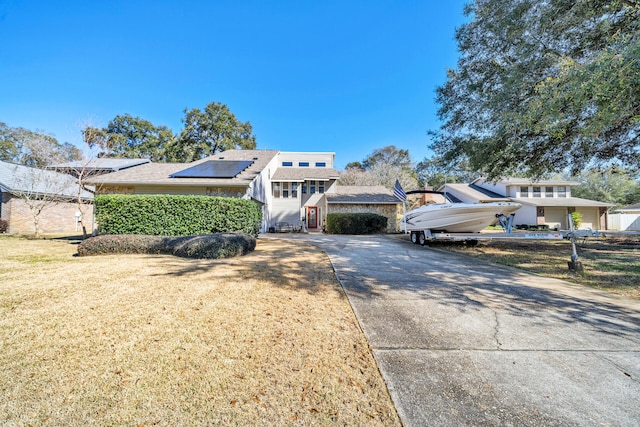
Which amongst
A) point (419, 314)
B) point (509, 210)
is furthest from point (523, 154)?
point (419, 314)

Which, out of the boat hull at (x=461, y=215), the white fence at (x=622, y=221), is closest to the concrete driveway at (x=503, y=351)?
the boat hull at (x=461, y=215)

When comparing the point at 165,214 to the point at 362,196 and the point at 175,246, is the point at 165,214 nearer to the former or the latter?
the point at 175,246

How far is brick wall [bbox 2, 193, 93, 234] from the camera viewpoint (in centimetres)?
1518

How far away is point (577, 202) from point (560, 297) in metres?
28.7

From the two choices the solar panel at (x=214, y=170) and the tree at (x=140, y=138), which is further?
the tree at (x=140, y=138)

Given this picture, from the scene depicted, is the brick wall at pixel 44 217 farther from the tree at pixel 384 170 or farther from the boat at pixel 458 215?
the tree at pixel 384 170

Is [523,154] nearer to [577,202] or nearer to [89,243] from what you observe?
[89,243]

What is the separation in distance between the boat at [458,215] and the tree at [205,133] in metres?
27.3

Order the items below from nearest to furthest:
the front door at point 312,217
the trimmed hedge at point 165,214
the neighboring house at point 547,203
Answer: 1. the trimmed hedge at point 165,214
2. the front door at point 312,217
3. the neighboring house at point 547,203

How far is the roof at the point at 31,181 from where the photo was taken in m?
15.1

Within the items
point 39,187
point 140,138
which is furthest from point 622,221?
point 140,138

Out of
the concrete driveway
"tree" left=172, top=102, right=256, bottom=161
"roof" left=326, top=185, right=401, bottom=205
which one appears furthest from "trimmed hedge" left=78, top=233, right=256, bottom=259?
"tree" left=172, top=102, right=256, bottom=161

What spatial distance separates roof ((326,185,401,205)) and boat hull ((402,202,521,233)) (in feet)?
25.9

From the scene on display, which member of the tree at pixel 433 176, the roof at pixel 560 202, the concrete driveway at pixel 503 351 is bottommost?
the concrete driveway at pixel 503 351
